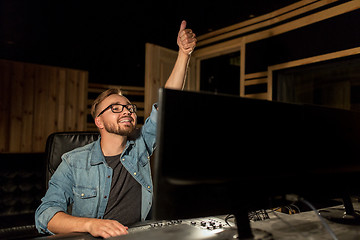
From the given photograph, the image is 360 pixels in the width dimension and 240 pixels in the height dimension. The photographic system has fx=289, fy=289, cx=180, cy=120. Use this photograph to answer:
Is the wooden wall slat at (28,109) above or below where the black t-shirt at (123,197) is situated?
above

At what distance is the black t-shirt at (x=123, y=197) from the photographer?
1.54 m

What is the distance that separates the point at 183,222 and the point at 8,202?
7.19 ft

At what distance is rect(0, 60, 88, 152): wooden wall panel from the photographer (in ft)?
13.5

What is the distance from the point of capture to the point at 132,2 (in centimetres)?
354

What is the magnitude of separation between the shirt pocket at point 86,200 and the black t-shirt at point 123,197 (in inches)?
2.9

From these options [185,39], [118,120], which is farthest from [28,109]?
[185,39]

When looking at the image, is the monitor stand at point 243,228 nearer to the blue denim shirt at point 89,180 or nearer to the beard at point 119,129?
the blue denim shirt at point 89,180

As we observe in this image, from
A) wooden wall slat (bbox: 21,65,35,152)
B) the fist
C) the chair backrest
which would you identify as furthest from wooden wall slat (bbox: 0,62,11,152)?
the fist

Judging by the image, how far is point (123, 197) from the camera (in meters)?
1.58

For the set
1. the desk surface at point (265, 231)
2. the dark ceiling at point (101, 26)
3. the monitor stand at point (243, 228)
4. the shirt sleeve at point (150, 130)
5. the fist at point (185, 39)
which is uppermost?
the dark ceiling at point (101, 26)

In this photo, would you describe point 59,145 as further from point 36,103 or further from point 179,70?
point 36,103

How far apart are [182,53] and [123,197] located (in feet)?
2.82

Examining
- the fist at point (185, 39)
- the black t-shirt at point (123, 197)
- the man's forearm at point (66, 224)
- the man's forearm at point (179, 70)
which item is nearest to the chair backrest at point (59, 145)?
the black t-shirt at point (123, 197)

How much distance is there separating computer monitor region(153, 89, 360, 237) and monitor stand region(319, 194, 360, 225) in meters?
0.19
